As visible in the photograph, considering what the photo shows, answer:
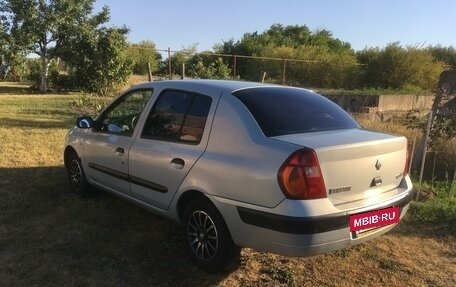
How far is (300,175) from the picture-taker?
3.12 m

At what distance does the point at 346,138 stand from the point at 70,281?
2441 mm

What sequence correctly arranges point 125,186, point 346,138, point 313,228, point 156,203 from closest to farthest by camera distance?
point 313,228
point 346,138
point 156,203
point 125,186

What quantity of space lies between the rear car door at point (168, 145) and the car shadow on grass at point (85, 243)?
46 cm

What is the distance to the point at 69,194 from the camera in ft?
19.1

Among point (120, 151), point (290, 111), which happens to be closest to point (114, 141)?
point (120, 151)

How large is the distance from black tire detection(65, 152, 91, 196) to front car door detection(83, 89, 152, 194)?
210 mm

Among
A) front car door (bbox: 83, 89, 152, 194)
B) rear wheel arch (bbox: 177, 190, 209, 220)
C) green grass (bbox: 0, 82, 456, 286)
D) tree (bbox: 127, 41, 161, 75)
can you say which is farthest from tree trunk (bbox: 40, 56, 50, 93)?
rear wheel arch (bbox: 177, 190, 209, 220)

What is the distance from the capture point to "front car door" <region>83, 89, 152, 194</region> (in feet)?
15.1

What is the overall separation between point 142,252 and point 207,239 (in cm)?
79

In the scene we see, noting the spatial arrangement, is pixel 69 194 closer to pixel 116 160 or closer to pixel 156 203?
pixel 116 160

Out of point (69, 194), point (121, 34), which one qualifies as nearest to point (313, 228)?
point (69, 194)

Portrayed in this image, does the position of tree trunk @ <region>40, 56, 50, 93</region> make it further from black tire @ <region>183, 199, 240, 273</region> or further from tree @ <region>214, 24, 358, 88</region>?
black tire @ <region>183, 199, 240, 273</region>

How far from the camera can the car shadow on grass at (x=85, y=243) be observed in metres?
3.74

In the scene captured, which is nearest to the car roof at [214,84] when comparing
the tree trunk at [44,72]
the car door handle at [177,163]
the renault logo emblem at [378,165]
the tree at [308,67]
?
the car door handle at [177,163]
